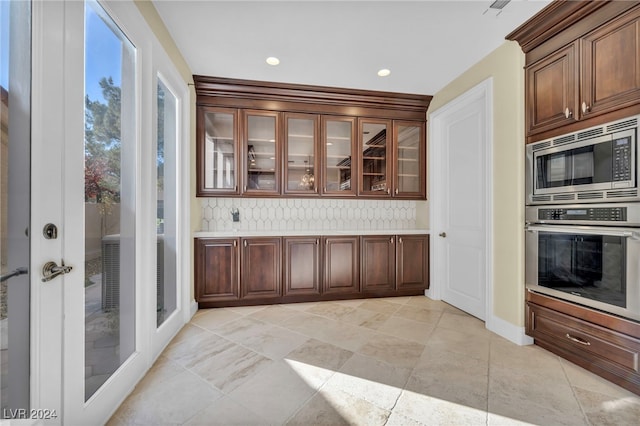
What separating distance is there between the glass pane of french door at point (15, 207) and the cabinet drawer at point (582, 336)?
3093mm

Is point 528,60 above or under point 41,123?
above

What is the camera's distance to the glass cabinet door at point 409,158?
3.70 m

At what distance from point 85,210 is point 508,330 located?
3.27 metres

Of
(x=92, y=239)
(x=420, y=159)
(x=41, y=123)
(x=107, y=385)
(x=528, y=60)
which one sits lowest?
(x=107, y=385)

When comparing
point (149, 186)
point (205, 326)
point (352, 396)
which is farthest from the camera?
point (205, 326)

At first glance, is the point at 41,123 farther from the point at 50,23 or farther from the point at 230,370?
the point at 230,370

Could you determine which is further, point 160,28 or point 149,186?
point 160,28

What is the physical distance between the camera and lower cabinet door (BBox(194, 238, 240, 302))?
10.1 feet

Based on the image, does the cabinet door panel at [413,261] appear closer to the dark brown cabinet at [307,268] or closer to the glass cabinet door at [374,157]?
the dark brown cabinet at [307,268]

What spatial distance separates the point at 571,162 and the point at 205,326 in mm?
3438

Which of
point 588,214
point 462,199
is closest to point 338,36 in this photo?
point 462,199

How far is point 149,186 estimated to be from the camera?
74.2 inches

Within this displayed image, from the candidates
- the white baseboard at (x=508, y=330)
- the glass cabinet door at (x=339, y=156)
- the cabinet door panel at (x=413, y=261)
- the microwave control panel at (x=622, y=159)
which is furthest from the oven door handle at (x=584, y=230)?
the glass cabinet door at (x=339, y=156)

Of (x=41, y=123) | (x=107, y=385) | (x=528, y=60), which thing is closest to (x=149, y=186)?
(x=41, y=123)
